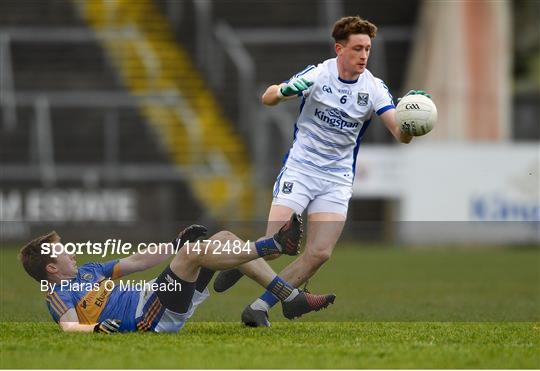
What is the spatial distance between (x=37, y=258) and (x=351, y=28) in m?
2.83

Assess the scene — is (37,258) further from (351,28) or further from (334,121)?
(351,28)

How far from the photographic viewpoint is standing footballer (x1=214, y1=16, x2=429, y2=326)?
888 cm

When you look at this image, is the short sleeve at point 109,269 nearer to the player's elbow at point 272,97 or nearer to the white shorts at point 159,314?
the white shorts at point 159,314

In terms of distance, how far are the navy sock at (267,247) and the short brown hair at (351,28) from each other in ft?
5.80

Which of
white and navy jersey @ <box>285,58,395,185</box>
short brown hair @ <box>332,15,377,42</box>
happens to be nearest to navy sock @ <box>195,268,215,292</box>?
white and navy jersey @ <box>285,58,395,185</box>

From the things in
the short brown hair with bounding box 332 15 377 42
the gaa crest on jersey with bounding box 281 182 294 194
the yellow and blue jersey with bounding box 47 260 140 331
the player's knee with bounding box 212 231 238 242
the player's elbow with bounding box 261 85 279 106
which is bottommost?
the yellow and blue jersey with bounding box 47 260 140 331

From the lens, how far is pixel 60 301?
8.05 m

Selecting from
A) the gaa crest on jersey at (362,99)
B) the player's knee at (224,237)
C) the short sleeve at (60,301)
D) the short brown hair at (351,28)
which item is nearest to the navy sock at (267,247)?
the player's knee at (224,237)

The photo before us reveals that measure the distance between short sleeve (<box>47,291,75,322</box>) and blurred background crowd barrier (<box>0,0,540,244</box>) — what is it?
11.4 m

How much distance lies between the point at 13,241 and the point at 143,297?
13.3m

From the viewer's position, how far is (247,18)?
26.2 metres

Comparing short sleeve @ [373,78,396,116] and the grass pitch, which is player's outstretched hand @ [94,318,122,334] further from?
short sleeve @ [373,78,396,116]

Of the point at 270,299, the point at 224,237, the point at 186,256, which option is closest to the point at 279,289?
the point at 270,299

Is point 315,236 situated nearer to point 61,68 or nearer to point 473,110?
point 473,110
